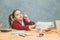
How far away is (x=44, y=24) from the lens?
208 centimetres

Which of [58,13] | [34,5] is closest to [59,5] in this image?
[58,13]

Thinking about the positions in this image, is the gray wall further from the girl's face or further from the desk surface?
the desk surface

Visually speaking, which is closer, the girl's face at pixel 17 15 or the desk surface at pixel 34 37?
the desk surface at pixel 34 37

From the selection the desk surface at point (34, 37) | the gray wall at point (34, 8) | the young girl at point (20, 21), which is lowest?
the desk surface at point (34, 37)

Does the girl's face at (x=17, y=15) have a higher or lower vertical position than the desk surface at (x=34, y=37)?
higher

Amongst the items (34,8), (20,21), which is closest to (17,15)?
(20,21)

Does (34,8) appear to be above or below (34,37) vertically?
above

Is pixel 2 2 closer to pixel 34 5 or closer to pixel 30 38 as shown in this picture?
pixel 34 5

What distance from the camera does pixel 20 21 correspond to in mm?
2189

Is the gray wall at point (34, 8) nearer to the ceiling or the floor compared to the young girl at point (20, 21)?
nearer to the ceiling

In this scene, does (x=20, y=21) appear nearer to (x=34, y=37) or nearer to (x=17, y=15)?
(x=17, y=15)

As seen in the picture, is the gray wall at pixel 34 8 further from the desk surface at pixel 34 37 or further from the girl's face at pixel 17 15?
the desk surface at pixel 34 37

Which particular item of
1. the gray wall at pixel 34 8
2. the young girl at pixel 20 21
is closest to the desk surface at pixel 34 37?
the young girl at pixel 20 21

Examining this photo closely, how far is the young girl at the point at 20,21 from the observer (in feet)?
6.98
